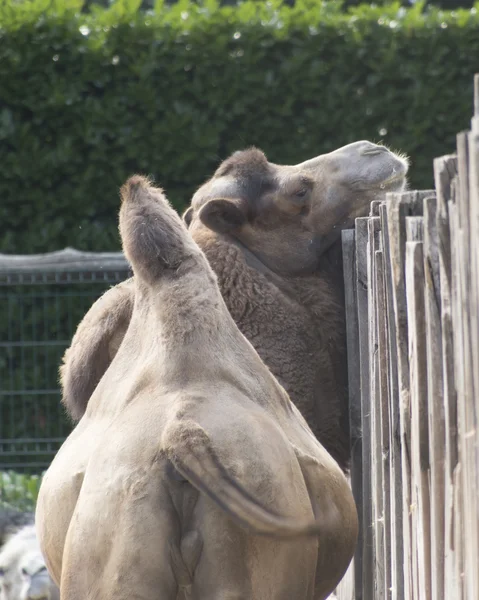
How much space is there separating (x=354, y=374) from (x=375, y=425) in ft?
2.22

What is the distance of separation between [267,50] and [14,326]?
2852 millimetres

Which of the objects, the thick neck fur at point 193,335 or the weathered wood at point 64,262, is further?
the weathered wood at point 64,262

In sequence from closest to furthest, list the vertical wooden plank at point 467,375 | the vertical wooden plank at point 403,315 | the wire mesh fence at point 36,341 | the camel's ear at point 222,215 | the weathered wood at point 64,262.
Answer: the vertical wooden plank at point 467,375
the vertical wooden plank at point 403,315
the camel's ear at point 222,215
the weathered wood at point 64,262
the wire mesh fence at point 36,341

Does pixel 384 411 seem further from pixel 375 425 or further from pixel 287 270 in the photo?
pixel 287 270

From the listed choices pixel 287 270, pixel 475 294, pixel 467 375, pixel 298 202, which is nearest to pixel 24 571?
pixel 287 270

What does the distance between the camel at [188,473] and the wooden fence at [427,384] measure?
0.28m

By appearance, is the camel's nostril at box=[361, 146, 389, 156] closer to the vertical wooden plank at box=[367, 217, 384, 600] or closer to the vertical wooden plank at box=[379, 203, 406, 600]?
the vertical wooden plank at box=[367, 217, 384, 600]

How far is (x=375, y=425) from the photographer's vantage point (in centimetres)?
404

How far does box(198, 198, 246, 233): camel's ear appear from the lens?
492cm

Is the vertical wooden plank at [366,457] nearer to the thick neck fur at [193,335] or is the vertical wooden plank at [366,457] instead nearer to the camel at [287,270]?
the camel at [287,270]

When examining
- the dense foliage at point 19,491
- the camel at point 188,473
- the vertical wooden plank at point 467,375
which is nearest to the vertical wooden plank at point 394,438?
the camel at point 188,473

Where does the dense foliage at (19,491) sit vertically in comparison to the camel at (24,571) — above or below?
above

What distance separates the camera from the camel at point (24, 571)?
18.6 ft

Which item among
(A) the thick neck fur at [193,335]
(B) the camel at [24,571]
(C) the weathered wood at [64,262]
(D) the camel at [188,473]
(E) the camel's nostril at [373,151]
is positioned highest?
(C) the weathered wood at [64,262]
